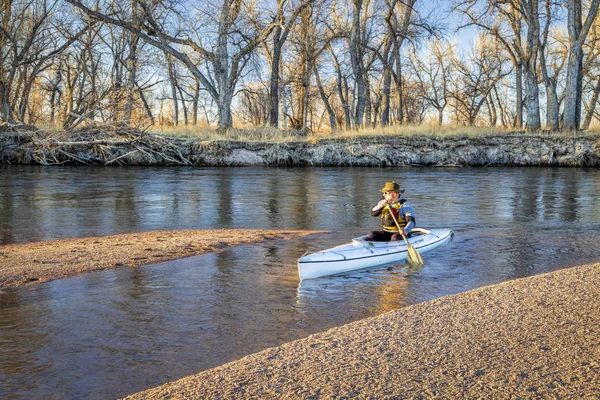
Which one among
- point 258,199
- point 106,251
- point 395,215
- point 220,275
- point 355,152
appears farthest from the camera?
point 355,152

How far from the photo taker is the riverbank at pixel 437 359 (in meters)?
3.58

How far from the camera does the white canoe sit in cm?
680

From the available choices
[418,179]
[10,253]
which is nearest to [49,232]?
[10,253]

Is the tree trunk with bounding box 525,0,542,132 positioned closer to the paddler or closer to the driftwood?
the driftwood

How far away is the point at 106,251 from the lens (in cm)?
787

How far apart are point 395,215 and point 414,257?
3.54 feet

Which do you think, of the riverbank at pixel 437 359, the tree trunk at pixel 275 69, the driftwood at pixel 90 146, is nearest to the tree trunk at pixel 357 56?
the tree trunk at pixel 275 69

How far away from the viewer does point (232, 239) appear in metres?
9.05

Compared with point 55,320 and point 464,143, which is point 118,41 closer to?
point 464,143

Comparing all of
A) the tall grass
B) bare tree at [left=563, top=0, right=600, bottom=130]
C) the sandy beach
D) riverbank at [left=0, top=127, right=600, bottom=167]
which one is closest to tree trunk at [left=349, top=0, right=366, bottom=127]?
the tall grass

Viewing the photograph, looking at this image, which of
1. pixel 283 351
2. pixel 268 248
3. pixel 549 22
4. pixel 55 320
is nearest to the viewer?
pixel 283 351

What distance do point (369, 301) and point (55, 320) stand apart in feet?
9.68

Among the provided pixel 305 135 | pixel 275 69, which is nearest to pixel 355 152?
pixel 305 135

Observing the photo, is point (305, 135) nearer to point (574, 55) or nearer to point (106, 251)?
point (574, 55)
